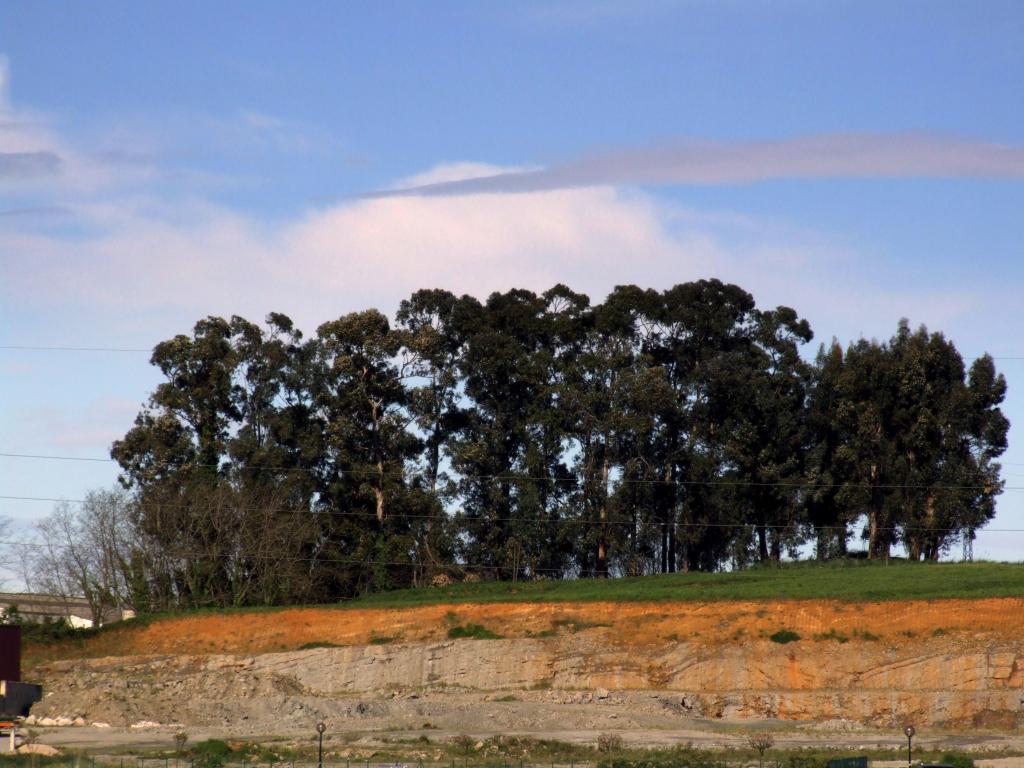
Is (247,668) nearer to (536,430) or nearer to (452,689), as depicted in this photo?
(452,689)

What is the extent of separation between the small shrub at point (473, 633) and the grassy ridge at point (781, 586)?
10.7 feet

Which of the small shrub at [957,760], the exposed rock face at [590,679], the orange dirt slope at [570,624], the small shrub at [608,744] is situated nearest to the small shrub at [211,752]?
the exposed rock face at [590,679]

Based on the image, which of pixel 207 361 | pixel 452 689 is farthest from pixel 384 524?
pixel 452 689

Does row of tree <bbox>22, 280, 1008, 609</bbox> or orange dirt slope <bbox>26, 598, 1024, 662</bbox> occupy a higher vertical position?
row of tree <bbox>22, 280, 1008, 609</bbox>

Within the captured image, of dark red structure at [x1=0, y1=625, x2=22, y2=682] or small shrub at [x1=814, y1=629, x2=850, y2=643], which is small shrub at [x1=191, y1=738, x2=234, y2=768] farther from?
small shrub at [x1=814, y1=629, x2=850, y2=643]

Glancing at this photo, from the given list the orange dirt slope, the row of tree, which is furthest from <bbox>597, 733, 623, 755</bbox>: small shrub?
the row of tree

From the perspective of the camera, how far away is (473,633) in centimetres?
6381

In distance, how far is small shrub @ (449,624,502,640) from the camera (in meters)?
63.3

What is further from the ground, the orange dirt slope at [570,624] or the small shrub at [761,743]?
the orange dirt slope at [570,624]

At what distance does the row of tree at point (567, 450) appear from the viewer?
8112cm

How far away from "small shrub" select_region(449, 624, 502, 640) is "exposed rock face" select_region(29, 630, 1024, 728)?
0.56 metres

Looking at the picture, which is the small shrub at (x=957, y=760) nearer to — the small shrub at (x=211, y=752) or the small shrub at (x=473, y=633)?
the small shrub at (x=211, y=752)

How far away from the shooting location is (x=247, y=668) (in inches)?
2518

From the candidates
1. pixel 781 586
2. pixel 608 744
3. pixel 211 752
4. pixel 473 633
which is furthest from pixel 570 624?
pixel 211 752
